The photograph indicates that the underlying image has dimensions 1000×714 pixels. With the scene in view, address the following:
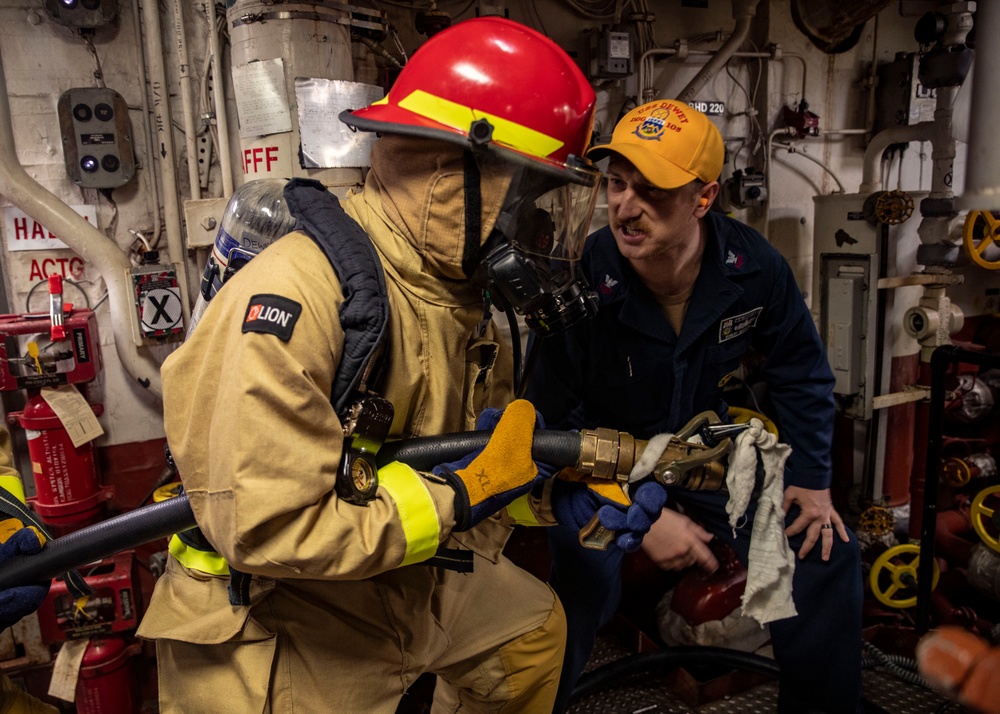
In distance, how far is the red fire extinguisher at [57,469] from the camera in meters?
2.59

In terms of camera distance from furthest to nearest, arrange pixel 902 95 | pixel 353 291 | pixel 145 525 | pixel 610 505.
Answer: pixel 902 95
pixel 610 505
pixel 145 525
pixel 353 291

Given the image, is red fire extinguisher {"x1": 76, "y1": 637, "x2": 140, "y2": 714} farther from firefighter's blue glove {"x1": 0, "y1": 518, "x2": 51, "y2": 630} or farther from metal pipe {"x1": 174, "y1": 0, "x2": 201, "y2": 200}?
metal pipe {"x1": 174, "y1": 0, "x2": 201, "y2": 200}

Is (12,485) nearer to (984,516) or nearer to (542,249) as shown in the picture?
(542,249)

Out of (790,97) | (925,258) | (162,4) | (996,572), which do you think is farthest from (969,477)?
(162,4)

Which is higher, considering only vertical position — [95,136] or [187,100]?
[187,100]

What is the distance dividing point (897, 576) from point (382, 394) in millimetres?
2991

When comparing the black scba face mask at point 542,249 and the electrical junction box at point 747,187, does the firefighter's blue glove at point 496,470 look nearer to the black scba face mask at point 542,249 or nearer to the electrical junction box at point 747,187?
the black scba face mask at point 542,249

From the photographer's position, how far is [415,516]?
1372 millimetres

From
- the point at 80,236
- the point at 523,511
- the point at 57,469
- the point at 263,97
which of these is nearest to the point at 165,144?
the point at 80,236

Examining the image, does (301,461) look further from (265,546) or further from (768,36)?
(768,36)

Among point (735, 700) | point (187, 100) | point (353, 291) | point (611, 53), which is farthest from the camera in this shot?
point (611, 53)

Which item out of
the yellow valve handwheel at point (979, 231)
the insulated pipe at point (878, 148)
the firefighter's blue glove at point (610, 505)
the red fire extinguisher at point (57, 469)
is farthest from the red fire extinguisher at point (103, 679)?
the yellow valve handwheel at point (979, 231)

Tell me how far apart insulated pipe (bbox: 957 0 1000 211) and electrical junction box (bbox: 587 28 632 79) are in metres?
2.19

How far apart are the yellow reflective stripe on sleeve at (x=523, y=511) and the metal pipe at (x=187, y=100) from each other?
1771mm
